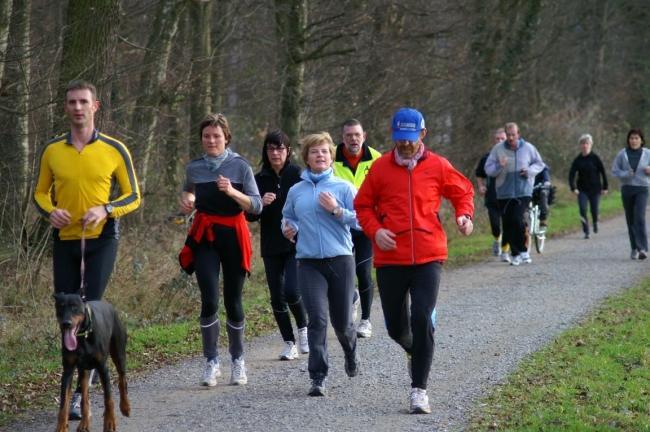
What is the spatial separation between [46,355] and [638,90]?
42.1 metres

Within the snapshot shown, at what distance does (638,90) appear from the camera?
158 ft

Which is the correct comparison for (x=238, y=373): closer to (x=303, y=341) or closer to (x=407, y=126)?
(x=303, y=341)

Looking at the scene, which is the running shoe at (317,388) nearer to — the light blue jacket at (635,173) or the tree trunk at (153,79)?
the tree trunk at (153,79)

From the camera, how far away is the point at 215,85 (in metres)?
18.3

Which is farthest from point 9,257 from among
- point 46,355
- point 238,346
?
point 238,346

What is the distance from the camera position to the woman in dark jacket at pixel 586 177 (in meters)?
22.5

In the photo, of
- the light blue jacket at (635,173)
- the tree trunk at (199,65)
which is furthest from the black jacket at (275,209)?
the light blue jacket at (635,173)

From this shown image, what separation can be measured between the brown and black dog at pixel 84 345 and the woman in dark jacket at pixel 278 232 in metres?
2.48

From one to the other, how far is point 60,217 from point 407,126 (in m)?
2.41

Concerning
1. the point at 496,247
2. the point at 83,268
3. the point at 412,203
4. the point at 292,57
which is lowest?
the point at 496,247

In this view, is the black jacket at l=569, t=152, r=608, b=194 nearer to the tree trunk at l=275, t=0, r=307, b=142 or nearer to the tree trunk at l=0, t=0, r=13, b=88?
the tree trunk at l=275, t=0, r=307, b=142

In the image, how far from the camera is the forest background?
1207 centimetres

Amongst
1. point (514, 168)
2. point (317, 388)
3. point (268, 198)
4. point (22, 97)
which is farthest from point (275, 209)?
point (514, 168)

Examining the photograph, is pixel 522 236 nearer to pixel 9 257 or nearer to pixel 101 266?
pixel 9 257
